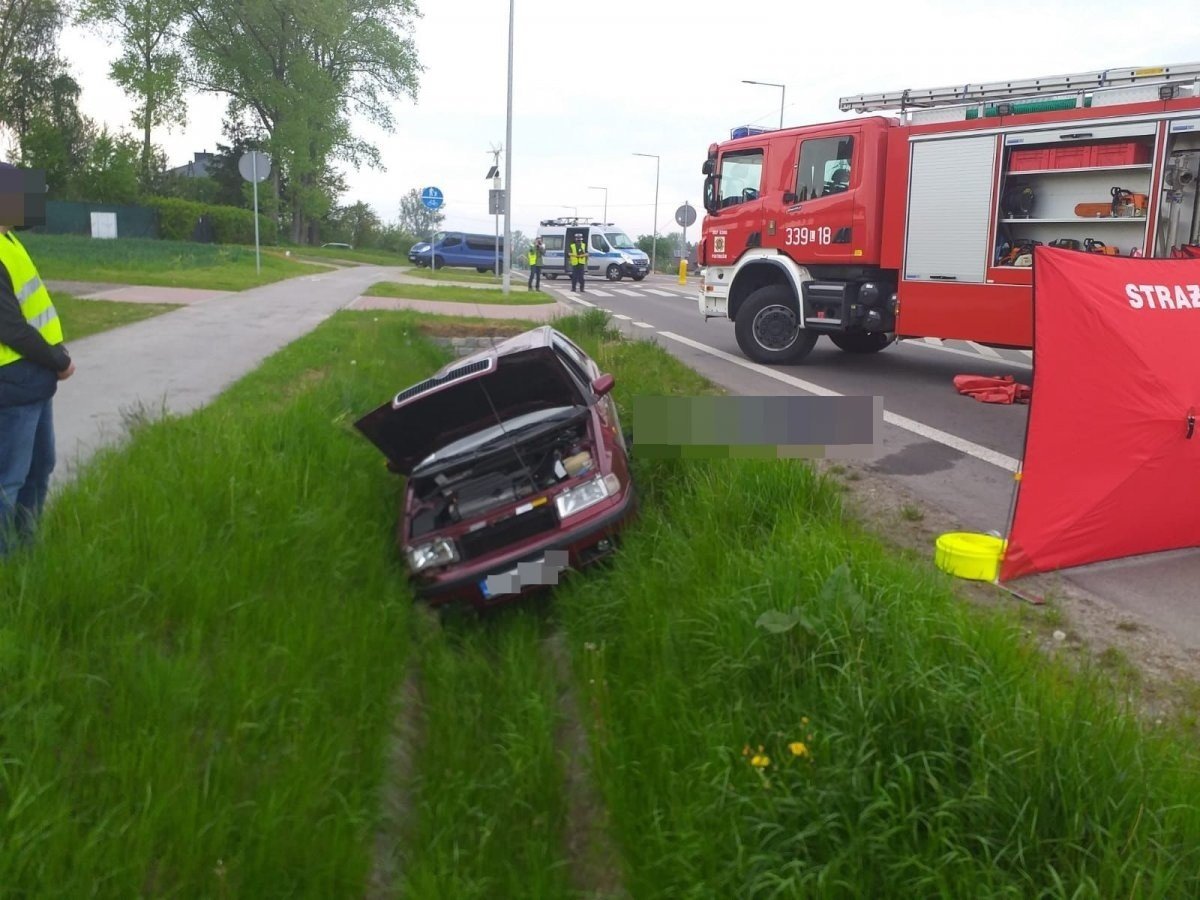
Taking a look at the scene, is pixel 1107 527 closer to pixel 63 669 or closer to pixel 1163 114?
pixel 63 669

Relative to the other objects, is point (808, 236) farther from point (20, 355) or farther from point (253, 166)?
point (253, 166)

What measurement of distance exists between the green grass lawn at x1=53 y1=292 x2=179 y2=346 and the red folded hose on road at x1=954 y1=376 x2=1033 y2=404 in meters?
9.81

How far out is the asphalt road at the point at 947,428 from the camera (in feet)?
16.5

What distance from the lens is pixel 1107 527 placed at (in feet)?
17.1

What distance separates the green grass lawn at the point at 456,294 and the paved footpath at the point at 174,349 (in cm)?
97

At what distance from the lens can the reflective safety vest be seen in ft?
15.3

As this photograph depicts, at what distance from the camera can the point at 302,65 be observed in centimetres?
5119

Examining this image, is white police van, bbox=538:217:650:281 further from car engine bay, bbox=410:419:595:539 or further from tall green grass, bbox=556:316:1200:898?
tall green grass, bbox=556:316:1200:898

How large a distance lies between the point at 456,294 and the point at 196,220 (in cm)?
2901

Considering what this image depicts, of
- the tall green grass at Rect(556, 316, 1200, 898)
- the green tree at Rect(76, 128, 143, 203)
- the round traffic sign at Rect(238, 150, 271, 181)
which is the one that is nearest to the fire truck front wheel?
the tall green grass at Rect(556, 316, 1200, 898)

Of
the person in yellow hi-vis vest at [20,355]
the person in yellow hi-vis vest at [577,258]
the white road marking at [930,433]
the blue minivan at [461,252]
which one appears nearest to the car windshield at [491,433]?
the person in yellow hi-vis vest at [20,355]

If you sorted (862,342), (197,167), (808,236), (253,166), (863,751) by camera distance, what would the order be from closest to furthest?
1. (863,751)
2. (808,236)
3. (862,342)
4. (253,166)
5. (197,167)

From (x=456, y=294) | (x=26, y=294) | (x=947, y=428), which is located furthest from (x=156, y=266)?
(x=26, y=294)

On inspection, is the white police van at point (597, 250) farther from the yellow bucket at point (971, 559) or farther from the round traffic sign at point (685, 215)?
the yellow bucket at point (971, 559)
